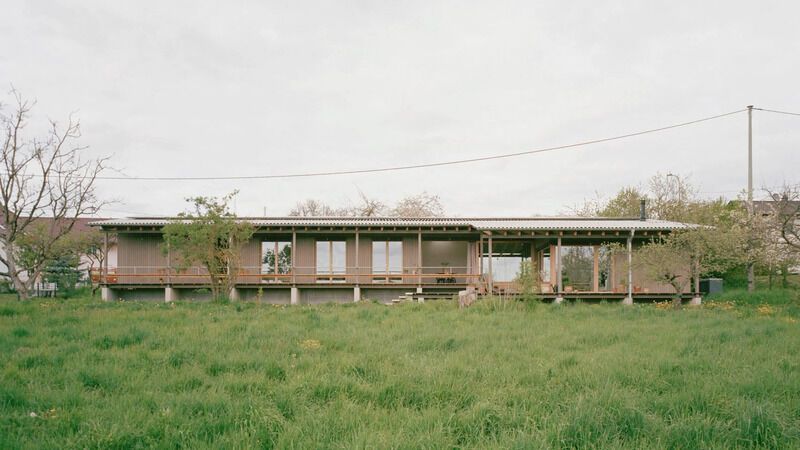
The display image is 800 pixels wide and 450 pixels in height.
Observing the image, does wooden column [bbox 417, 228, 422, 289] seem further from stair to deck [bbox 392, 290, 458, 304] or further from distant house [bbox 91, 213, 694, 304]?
stair to deck [bbox 392, 290, 458, 304]

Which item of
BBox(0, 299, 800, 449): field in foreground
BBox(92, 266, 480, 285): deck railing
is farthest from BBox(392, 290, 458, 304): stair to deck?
BBox(0, 299, 800, 449): field in foreground

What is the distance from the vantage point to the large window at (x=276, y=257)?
64.6 ft

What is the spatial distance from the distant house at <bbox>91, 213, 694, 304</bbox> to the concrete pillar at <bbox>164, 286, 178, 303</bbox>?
0.16 ft

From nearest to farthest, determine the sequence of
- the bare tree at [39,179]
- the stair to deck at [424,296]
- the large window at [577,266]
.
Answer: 1. the bare tree at [39,179]
2. the stair to deck at [424,296]
3. the large window at [577,266]

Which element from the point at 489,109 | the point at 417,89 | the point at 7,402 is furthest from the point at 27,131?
the point at 489,109

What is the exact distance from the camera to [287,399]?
4.57m

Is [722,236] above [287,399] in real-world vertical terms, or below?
above

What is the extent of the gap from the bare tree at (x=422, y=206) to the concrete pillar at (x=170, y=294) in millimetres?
21390

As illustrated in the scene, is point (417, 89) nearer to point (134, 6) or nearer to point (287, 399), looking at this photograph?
point (134, 6)

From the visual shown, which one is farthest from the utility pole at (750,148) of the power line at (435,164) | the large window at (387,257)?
the large window at (387,257)

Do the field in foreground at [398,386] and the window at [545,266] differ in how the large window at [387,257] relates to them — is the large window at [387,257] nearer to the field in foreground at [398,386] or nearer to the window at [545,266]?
the window at [545,266]

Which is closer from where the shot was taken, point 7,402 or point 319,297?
point 7,402

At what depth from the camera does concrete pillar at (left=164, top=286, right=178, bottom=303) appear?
58.9 feet

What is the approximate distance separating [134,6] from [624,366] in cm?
1411
